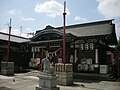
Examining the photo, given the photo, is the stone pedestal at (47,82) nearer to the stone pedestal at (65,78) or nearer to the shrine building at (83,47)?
the stone pedestal at (65,78)

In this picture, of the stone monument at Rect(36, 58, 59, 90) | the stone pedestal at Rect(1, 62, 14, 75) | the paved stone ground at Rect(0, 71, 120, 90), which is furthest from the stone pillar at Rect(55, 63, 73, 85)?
the stone pedestal at Rect(1, 62, 14, 75)

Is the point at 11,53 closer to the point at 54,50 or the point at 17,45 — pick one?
the point at 17,45

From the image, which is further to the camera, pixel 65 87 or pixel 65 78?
pixel 65 78

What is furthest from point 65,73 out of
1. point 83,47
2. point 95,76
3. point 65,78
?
point 83,47

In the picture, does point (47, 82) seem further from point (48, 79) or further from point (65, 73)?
point (65, 73)

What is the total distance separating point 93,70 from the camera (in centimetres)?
1712

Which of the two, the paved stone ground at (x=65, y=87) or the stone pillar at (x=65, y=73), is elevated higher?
the stone pillar at (x=65, y=73)

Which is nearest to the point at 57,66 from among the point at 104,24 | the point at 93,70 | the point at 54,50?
the point at 93,70

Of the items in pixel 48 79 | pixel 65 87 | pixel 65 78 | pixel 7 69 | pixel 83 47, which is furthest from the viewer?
pixel 7 69

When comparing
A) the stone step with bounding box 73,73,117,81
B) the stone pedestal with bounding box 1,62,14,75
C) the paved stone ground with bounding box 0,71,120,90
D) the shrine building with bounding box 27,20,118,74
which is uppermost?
the shrine building with bounding box 27,20,118,74

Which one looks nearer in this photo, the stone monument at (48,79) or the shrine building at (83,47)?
the stone monument at (48,79)

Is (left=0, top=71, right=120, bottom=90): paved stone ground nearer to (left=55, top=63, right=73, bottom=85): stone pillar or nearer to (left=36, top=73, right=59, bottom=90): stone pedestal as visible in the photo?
→ (left=55, top=63, right=73, bottom=85): stone pillar

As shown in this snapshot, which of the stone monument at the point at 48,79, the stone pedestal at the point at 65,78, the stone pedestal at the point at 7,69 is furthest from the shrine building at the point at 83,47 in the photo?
the stone monument at the point at 48,79

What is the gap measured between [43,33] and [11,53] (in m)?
6.13
